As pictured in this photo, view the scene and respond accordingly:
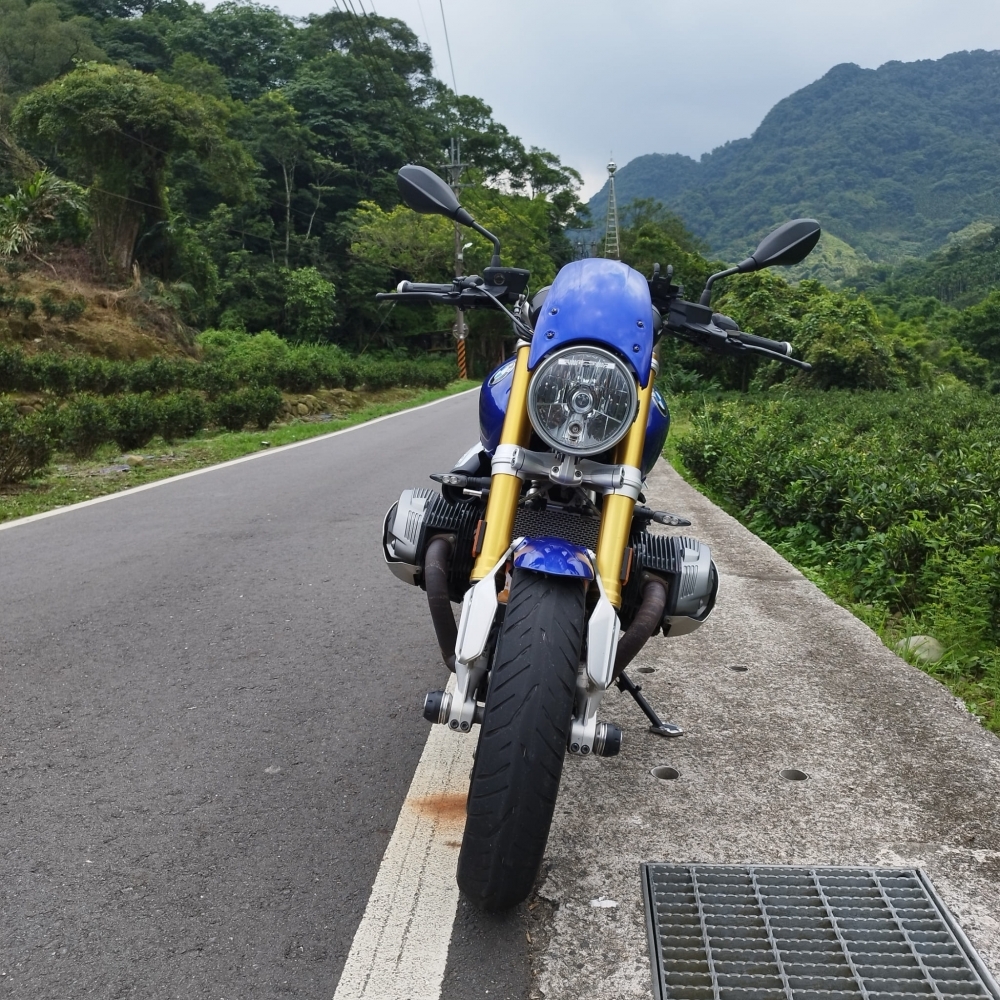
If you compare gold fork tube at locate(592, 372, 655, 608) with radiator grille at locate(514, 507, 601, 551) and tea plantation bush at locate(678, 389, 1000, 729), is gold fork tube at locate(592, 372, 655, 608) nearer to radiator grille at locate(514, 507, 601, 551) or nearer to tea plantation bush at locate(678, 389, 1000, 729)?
radiator grille at locate(514, 507, 601, 551)

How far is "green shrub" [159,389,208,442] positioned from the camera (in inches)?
519

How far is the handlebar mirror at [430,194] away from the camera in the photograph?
2.86 m

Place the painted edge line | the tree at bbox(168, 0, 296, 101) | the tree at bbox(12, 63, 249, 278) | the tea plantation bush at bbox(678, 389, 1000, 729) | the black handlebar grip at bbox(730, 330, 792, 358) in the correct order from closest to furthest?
Result: the black handlebar grip at bbox(730, 330, 792, 358) < the tea plantation bush at bbox(678, 389, 1000, 729) < the painted edge line < the tree at bbox(12, 63, 249, 278) < the tree at bbox(168, 0, 296, 101)

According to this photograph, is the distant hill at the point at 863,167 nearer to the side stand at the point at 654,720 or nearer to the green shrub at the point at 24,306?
the green shrub at the point at 24,306

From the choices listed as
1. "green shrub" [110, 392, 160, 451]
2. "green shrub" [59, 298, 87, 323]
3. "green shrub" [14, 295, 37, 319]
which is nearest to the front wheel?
"green shrub" [110, 392, 160, 451]

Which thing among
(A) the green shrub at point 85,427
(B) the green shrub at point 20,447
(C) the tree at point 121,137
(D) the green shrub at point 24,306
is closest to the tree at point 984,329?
(C) the tree at point 121,137

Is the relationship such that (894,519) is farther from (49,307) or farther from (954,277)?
(954,277)

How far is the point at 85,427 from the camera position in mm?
11133

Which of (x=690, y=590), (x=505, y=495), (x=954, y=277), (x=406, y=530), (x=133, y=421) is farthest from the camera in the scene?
(x=954, y=277)

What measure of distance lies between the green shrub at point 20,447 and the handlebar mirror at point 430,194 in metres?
7.19

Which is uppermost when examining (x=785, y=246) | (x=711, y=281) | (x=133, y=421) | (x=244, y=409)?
(x=785, y=246)

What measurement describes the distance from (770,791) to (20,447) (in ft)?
26.8

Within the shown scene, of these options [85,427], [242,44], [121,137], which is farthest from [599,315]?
[242,44]

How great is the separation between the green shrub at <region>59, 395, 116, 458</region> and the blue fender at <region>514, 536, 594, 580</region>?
31.5 ft
